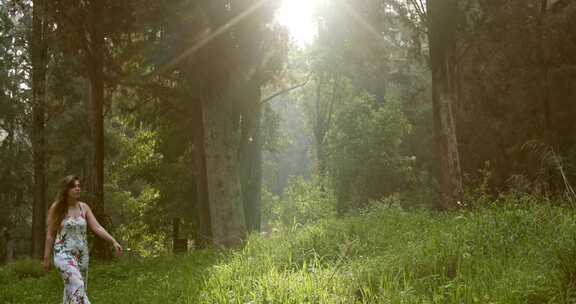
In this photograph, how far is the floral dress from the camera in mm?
→ 8266

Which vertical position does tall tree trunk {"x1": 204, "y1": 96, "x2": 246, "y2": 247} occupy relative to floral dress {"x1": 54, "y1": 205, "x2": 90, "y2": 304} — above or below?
above

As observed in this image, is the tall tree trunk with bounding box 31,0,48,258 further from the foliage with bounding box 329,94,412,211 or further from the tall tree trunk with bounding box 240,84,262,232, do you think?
the foliage with bounding box 329,94,412,211

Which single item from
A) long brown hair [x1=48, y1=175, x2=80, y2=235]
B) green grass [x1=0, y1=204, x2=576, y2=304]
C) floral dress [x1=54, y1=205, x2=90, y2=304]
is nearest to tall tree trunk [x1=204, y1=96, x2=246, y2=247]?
green grass [x1=0, y1=204, x2=576, y2=304]

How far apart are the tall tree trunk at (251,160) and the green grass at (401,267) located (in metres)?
10.1

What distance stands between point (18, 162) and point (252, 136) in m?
15.2

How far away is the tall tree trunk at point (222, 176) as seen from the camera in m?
16.7

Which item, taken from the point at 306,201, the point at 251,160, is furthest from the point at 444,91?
the point at 306,201

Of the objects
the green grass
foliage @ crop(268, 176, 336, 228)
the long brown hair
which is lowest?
the green grass

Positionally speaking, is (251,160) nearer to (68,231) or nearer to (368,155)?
(368,155)

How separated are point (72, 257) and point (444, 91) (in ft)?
42.2

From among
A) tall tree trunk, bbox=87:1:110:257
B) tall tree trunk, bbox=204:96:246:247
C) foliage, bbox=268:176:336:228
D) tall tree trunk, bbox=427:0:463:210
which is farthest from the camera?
foliage, bbox=268:176:336:228

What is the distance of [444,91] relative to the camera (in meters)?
18.3

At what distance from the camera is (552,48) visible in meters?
24.0

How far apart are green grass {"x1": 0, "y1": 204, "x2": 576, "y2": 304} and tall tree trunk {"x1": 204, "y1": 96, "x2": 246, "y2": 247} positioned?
169 inches
